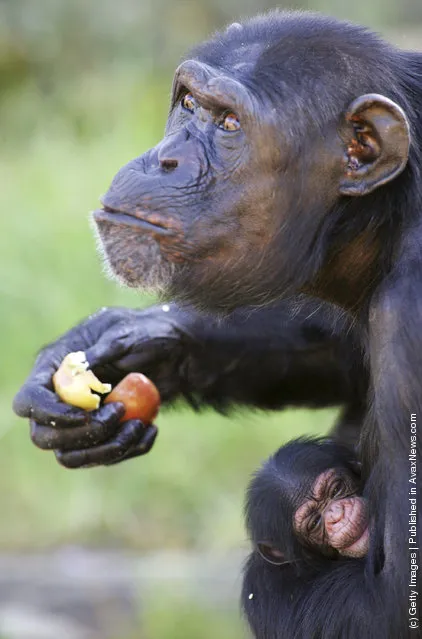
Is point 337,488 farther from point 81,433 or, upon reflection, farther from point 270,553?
point 81,433

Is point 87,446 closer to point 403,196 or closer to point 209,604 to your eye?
point 403,196

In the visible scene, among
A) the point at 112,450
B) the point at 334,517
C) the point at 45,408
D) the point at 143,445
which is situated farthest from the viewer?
the point at 143,445

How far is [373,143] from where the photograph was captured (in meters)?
4.98

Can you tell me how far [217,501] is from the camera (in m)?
10.8

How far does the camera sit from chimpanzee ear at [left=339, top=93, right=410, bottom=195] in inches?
194

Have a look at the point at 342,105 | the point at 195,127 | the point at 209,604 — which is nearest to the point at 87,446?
the point at 195,127

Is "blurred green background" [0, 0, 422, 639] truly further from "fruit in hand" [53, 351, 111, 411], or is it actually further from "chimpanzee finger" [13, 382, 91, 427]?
"chimpanzee finger" [13, 382, 91, 427]

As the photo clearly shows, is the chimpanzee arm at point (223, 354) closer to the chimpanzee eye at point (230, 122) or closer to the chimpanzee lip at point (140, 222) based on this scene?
the chimpanzee lip at point (140, 222)

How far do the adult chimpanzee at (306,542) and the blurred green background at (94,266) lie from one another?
1571 mm

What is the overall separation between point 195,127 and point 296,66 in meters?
0.47

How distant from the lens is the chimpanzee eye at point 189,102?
517 centimetres

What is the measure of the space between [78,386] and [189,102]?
1437 mm

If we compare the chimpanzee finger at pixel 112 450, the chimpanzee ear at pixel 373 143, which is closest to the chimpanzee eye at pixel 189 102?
the chimpanzee ear at pixel 373 143

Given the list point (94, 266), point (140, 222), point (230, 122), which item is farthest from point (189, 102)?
point (94, 266)
